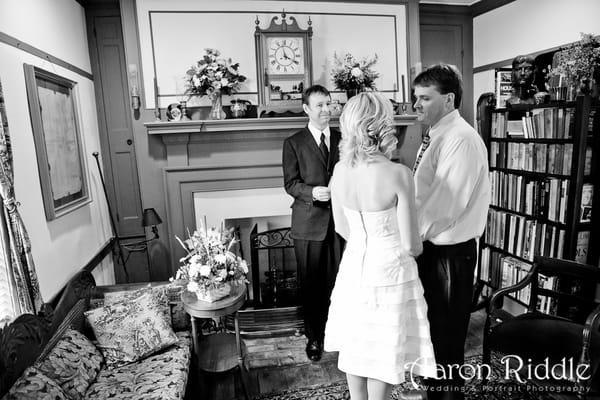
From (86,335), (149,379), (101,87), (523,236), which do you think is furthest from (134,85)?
(523,236)

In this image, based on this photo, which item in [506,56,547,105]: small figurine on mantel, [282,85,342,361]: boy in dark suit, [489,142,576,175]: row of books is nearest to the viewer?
[282,85,342,361]: boy in dark suit

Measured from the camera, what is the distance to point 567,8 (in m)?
3.07

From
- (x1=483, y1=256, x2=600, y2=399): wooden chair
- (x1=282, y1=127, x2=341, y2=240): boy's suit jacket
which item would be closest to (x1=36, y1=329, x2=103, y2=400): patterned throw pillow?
(x1=282, y1=127, x2=341, y2=240): boy's suit jacket

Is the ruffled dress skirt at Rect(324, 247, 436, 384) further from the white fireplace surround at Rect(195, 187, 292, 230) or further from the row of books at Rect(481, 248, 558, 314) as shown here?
the white fireplace surround at Rect(195, 187, 292, 230)

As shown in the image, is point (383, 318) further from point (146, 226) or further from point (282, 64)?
point (282, 64)

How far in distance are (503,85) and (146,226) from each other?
3.10 m

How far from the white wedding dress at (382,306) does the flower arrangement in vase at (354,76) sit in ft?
6.42

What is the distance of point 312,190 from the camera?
2.50m

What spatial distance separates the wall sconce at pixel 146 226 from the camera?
10.8 feet

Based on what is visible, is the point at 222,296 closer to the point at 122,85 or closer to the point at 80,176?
the point at 80,176

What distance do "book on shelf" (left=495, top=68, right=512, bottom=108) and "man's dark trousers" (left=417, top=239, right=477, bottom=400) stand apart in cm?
196

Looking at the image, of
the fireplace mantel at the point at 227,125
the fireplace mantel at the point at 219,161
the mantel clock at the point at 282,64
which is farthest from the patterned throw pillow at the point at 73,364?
the mantel clock at the point at 282,64

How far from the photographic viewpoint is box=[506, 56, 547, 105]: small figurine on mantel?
306cm

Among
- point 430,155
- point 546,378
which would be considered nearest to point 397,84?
point 430,155
